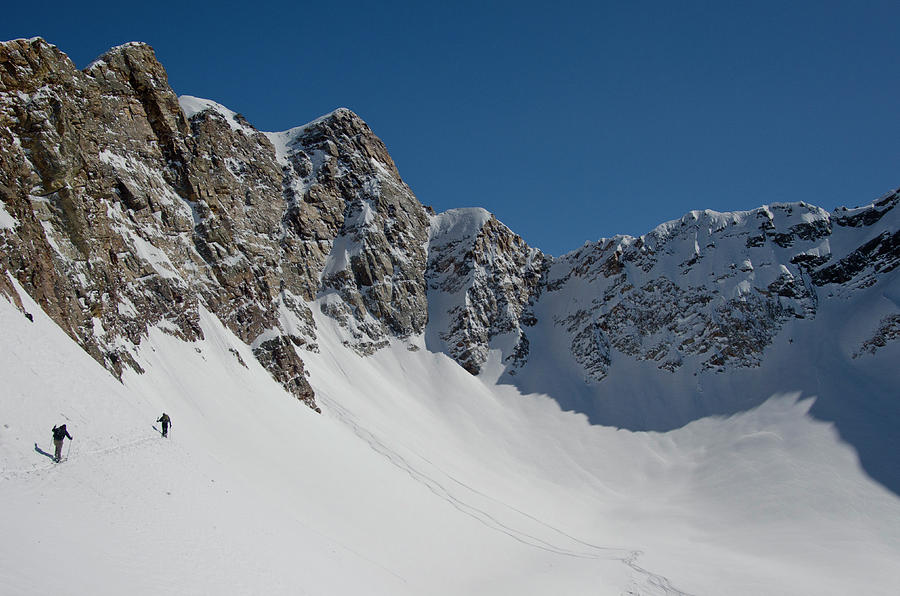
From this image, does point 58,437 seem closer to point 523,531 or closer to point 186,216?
point 523,531

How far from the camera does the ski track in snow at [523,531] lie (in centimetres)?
3500

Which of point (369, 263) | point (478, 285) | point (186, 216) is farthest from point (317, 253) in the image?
point (186, 216)

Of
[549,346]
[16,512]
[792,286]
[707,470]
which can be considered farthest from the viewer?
[549,346]

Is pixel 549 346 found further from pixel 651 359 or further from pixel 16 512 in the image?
pixel 16 512

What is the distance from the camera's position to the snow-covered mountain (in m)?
18.8

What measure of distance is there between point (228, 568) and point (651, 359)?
3340 inches

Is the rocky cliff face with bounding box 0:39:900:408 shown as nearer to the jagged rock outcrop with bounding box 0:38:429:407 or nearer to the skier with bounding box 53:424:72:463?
the jagged rock outcrop with bounding box 0:38:429:407

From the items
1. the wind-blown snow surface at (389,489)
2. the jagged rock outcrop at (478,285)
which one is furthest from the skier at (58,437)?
the jagged rock outcrop at (478,285)

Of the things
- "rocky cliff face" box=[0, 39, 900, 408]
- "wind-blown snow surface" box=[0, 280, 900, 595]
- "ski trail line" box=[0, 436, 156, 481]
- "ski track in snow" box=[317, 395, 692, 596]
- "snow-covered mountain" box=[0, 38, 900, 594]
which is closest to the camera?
"ski trail line" box=[0, 436, 156, 481]

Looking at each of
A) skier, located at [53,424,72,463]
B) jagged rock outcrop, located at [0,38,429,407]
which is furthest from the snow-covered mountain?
skier, located at [53,424,72,463]

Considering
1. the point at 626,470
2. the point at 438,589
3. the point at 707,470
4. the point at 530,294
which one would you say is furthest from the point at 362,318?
the point at 438,589

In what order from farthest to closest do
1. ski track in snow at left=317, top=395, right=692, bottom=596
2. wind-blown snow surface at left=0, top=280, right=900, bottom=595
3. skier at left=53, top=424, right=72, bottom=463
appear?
ski track in snow at left=317, top=395, right=692, bottom=596 → skier at left=53, top=424, right=72, bottom=463 → wind-blown snow surface at left=0, top=280, right=900, bottom=595

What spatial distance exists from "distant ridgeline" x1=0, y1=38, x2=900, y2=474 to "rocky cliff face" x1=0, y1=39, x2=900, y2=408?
264 mm

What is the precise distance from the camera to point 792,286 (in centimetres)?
8831
